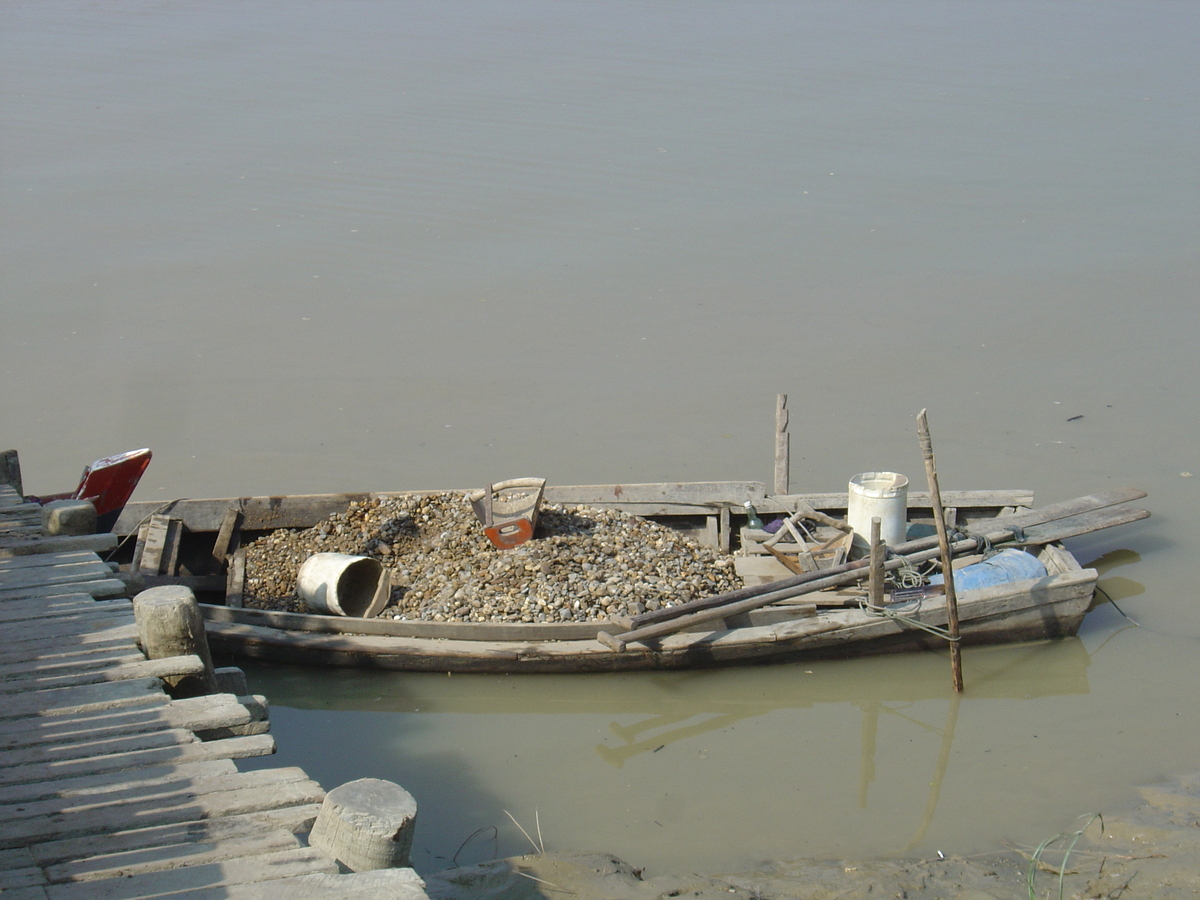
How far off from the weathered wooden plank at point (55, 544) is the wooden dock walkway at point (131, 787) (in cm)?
98

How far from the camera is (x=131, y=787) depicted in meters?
3.96

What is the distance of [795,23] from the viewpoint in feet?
81.7

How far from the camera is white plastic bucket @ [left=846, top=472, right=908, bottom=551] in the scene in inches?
314

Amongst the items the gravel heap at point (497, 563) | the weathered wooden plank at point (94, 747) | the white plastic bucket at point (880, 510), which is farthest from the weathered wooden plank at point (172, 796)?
the white plastic bucket at point (880, 510)

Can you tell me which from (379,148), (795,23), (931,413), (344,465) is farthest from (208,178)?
(795,23)

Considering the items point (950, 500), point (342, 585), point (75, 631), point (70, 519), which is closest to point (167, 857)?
point (75, 631)

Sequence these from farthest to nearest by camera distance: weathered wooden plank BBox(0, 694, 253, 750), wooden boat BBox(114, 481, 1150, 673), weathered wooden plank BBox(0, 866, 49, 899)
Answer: wooden boat BBox(114, 481, 1150, 673) → weathered wooden plank BBox(0, 694, 253, 750) → weathered wooden plank BBox(0, 866, 49, 899)

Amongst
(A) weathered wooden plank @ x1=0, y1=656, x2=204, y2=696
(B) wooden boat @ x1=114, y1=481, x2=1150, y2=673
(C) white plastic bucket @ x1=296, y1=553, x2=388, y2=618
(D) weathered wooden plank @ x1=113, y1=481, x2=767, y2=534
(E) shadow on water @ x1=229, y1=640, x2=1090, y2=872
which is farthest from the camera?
(D) weathered wooden plank @ x1=113, y1=481, x2=767, y2=534

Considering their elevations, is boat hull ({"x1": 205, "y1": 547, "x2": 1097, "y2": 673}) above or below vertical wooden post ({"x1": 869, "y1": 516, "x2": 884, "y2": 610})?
below

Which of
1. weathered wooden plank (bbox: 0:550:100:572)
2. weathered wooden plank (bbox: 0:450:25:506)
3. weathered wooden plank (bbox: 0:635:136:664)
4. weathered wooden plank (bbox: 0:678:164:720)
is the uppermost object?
weathered wooden plank (bbox: 0:450:25:506)

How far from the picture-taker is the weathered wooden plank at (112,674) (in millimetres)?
4680

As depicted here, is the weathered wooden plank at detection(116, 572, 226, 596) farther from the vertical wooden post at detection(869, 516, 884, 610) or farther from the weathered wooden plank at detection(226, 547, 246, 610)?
the vertical wooden post at detection(869, 516, 884, 610)

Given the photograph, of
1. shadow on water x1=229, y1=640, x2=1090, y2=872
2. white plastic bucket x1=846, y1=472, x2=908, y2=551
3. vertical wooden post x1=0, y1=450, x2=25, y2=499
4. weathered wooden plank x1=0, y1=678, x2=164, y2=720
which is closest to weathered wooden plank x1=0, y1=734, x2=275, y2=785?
weathered wooden plank x1=0, y1=678, x2=164, y2=720

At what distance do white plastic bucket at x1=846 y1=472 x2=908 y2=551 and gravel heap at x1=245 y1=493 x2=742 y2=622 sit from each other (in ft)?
3.19
